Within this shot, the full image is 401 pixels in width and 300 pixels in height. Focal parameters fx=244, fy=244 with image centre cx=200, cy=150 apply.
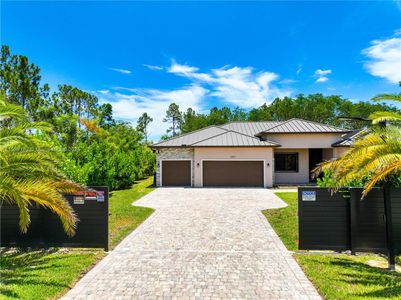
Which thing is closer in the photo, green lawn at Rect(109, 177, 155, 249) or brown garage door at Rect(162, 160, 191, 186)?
green lawn at Rect(109, 177, 155, 249)

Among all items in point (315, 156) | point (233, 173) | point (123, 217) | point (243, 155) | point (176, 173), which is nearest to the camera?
point (123, 217)

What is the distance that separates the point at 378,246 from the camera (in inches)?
240

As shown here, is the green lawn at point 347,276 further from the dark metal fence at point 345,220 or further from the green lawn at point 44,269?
the green lawn at point 44,269

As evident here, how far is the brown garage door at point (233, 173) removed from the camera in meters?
19.5

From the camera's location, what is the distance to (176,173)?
20.1 metres

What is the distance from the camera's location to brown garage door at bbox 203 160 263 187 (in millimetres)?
19531

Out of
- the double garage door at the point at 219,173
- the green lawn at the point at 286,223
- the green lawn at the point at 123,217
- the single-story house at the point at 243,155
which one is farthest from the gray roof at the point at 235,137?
the green lawn at the point at 123,217

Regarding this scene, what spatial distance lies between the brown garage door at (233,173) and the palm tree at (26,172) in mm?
14429

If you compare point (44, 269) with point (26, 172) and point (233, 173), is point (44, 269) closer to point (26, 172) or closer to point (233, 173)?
point (26, 172)

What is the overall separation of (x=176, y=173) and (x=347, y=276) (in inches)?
630

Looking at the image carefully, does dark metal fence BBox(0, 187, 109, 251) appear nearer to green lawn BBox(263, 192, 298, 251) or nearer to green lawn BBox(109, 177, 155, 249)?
green lawn BBox(109, 177, 155, 249)

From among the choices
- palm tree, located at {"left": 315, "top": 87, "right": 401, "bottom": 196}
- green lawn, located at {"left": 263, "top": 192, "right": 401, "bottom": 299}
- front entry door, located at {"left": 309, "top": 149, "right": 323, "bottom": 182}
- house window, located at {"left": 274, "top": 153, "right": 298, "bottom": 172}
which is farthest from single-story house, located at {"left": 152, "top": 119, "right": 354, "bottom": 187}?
palm tree, located at {"left": 315, "top": 87, "right": 401, "bottom": 196}

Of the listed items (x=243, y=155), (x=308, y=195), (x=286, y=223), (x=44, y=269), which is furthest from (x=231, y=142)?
(x=44, y=269)

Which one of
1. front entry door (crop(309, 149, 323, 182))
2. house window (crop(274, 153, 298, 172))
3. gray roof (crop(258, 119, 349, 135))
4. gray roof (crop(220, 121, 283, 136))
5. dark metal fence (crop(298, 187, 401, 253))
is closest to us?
dark metal fence (crop(298, 187, 401, 253))
